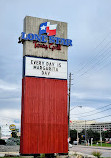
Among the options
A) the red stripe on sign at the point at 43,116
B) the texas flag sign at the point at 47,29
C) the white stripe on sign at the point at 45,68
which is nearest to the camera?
the red stripe on sign at the point at 43,116

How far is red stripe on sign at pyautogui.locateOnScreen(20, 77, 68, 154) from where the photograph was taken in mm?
27755

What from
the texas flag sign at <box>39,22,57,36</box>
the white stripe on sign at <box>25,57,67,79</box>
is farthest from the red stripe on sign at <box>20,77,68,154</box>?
the texas flag sign at <box>39,22,57,36</box>

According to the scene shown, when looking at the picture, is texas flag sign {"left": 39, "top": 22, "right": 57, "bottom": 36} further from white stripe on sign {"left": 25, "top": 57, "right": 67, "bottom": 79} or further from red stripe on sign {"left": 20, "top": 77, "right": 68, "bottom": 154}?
red stripe on sign {"left": 20, "top": 77, "right": 68, "bottom": 154}

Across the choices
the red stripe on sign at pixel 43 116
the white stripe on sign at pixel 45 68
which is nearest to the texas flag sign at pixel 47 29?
the white stripe on sign at pixel 45 68

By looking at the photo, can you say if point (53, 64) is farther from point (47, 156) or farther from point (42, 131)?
point (47, 156)

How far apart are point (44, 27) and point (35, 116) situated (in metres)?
9.61

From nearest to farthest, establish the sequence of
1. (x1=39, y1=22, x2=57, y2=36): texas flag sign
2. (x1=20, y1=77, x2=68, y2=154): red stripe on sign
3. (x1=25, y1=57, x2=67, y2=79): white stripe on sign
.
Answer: (x1=20, y1=77, x2=68, y2=154): red stripe on sign, (x1=25, y1=57, x2=67, y2=79): white stripe on sign, (x1=39, y1=22, x2=57, y2=36): texas flag sign

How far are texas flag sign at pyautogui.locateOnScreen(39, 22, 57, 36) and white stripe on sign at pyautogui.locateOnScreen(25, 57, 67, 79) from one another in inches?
119

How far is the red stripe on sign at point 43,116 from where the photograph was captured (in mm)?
→ 27755

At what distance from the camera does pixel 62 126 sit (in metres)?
29.4

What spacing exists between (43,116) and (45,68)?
5084 mm

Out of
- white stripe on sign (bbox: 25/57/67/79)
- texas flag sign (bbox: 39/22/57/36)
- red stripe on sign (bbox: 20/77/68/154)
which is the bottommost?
red stripe on sign (bbox: 20/77/68/154)

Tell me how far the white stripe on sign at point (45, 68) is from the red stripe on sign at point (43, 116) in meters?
0.54

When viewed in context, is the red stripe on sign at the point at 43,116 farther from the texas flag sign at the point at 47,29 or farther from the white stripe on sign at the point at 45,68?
the texas flag sign at the point at 47,29
